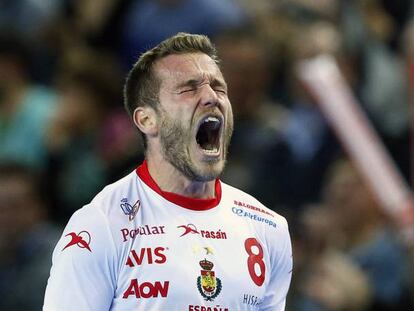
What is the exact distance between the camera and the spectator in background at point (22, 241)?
829 centimetres

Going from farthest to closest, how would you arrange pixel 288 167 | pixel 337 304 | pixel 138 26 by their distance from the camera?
pixel 138 26
pixel 288 167
pixel 337 304

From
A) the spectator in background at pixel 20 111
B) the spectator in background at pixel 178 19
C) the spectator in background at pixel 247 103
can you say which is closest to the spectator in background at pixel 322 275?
the spectator in background at pixel 247 103

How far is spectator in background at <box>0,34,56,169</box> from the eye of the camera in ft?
31.9

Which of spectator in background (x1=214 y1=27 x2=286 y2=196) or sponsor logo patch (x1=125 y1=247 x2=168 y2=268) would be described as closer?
sponsor logo patch (x1=125 y1=247 x2=168 y2=268)

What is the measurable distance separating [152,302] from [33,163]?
5126 millimetres

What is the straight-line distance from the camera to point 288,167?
8.72 metres

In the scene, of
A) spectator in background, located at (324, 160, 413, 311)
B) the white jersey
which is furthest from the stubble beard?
spectator in background, located at (324, 160, 413, 311)

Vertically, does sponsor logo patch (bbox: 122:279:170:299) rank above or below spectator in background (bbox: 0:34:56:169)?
below

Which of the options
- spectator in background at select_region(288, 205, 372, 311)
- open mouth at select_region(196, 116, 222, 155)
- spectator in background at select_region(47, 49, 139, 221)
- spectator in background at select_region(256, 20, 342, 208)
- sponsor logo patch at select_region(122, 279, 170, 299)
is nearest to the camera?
sponsor logo patch at select_region(122, 279, 170, 299)

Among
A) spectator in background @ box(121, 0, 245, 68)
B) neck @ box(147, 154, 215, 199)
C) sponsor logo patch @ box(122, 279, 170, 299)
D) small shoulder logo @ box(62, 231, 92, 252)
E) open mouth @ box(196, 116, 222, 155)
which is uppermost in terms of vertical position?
spectator in background @ box(121, 0, 245, 68)

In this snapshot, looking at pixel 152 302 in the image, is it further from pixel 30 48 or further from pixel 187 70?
pixel 30 48

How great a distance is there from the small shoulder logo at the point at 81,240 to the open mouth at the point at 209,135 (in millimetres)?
652

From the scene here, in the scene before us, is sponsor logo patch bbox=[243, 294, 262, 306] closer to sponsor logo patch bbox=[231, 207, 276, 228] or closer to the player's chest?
the player's chest

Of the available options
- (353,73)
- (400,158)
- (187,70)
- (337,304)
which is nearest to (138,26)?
(353,73)
